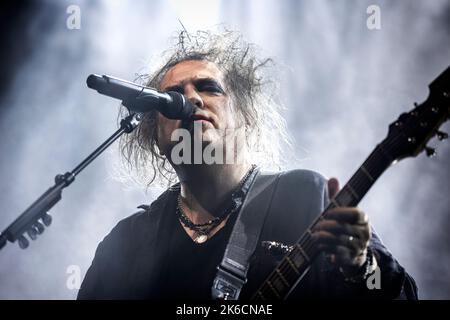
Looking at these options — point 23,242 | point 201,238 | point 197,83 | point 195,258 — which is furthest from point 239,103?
point 23,242

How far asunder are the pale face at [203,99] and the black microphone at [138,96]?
0.27 m

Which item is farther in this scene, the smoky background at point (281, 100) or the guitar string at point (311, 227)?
the smoky background at point (281, 100)

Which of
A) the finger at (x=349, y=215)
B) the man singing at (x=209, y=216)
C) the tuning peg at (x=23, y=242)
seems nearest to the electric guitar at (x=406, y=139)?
the finger at (x=349, y=215)

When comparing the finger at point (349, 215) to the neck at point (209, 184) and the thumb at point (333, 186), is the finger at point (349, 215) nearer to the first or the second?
the thumb at point (333, 186)

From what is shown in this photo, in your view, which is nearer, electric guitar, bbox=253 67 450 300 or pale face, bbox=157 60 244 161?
electric guitar, bbox=253 67 450 300

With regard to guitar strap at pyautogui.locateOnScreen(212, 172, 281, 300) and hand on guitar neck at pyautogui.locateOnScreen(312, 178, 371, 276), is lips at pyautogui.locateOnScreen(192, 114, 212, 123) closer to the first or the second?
guitar strap at pyautogui.locateOnScreen(212, 172, 281, 300)

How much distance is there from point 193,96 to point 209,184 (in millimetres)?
426

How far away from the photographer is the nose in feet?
7.09

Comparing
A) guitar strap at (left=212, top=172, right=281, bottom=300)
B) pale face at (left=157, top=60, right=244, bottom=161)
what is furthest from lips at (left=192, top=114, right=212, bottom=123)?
guitar strap at (left=212, top=172, right=281, bottom=300)

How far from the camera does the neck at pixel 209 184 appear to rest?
7.57 feet

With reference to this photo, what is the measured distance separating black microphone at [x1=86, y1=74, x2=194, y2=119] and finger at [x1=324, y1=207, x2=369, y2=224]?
0.75 meters

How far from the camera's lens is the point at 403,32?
300 centimetres

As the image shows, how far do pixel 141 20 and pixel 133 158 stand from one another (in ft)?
3.56

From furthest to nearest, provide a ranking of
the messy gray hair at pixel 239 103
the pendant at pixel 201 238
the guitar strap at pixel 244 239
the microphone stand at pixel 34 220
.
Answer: the messy gray hair at pixel 239 103, the pendant at pixel 201 238, the guitar strap at pixel 244 239, the microphone stand at pixel 34 220
